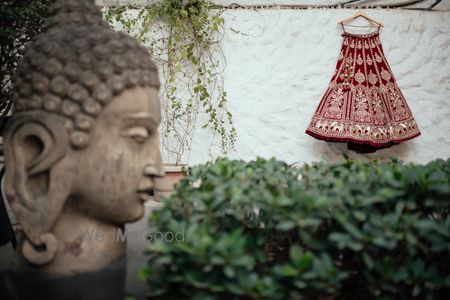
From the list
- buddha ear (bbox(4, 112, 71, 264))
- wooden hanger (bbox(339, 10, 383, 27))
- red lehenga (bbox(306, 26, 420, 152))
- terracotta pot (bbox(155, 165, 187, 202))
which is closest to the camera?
buddha ear (bbox(4, 112, 71, 264))

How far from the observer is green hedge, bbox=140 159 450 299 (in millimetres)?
924

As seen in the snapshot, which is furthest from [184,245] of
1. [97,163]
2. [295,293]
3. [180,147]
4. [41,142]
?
[180,147]

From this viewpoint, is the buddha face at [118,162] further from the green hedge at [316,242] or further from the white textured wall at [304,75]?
the white textured wall at [304,75]

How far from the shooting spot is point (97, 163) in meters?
1.31

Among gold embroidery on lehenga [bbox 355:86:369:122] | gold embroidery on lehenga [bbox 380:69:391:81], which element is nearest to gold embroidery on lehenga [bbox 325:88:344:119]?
gold embroidery on lehenga [bbox 355:86:369:122]

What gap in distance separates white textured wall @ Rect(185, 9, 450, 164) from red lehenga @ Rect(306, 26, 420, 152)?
5.8 inches

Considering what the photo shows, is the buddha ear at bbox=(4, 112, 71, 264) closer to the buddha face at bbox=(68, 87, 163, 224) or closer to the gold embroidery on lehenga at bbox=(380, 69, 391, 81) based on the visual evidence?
the buddha face at bbox=(68, 87, 163, 224)

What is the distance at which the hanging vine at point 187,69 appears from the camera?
3510 mm

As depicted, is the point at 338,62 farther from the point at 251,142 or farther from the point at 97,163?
the point at 97,163

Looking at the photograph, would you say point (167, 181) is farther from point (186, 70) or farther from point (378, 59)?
point (378, 59)

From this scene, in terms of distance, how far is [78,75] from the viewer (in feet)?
4.27

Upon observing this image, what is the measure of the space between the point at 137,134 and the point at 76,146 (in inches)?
7.3

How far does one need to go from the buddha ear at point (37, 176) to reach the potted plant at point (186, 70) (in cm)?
218

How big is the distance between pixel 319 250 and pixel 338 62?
8.83 ft
